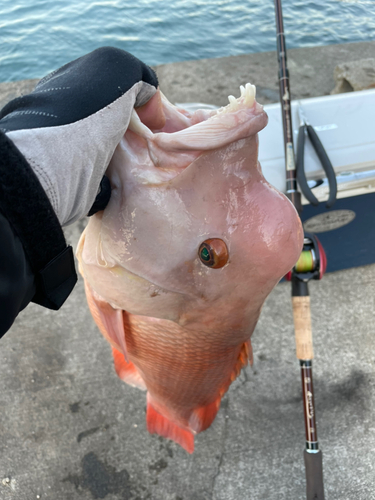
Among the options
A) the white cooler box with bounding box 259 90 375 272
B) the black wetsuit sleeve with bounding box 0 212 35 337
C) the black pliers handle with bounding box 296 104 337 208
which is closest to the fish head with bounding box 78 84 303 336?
the black wetsuit sleeve with bounding box 0 212 35 337

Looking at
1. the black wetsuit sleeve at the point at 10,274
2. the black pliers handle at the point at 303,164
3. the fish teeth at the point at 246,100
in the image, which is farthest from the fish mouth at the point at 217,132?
the black pliers handle at the point at 303,164

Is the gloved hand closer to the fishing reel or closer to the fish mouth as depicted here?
the fish mouth

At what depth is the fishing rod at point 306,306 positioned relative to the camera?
5.31ft

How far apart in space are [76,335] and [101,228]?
1.75 m

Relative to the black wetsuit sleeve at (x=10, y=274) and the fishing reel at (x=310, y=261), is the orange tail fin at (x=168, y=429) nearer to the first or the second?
the fishing reel at (x=310, y=261)

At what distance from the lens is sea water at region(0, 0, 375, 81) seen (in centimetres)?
660

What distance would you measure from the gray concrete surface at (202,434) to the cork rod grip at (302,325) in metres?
0.55

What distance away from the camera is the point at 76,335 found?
2.47 meters

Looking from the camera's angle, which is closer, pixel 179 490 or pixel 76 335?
pixel 179 490

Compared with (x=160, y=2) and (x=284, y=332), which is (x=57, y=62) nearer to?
(x=160, y=2)

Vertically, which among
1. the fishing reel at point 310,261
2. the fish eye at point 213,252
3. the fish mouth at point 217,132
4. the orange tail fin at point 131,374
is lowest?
the orange tail fin at point 131,374

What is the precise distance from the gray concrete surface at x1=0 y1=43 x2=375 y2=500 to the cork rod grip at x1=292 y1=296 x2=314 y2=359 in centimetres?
55

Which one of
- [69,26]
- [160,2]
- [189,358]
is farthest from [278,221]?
[160,2]

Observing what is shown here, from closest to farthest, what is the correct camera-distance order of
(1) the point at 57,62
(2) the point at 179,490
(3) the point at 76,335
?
(2) the point at 179,490
(3) the point at 76,335
(1) the point at 57,62
